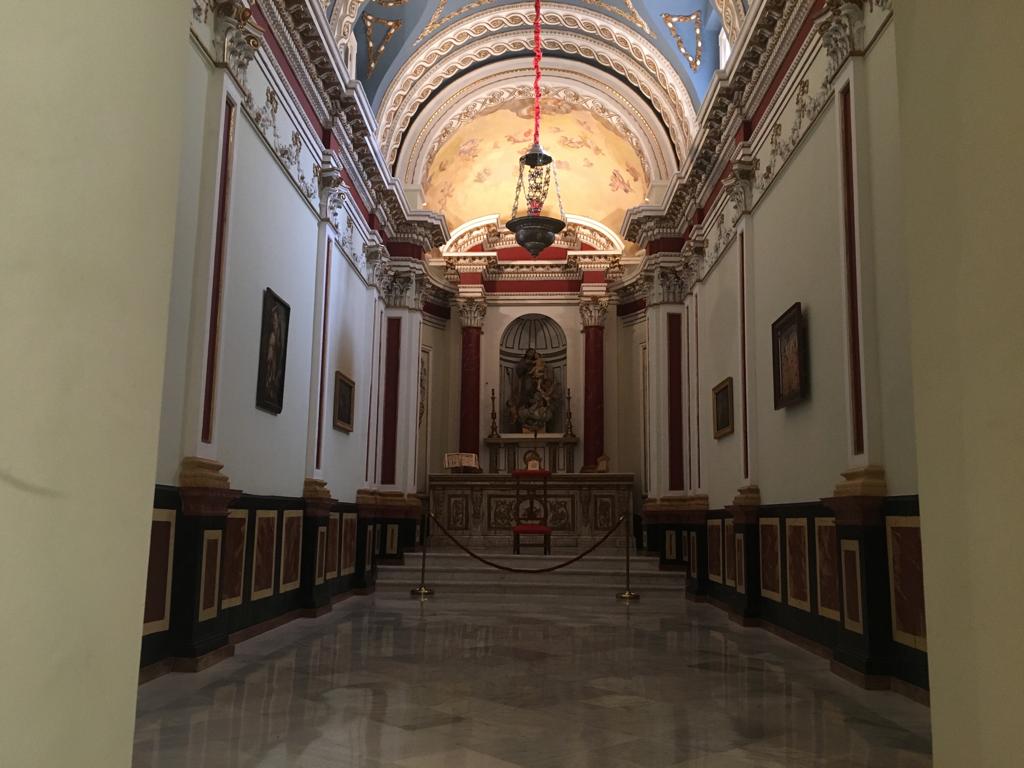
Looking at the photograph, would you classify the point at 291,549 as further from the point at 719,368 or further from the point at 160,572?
the point at 719,368

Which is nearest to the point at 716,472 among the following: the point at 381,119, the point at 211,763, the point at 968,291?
the point at 381,119

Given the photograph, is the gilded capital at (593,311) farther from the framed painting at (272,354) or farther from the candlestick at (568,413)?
the framed painting at (272,354)

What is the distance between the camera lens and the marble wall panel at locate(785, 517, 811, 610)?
7.38m

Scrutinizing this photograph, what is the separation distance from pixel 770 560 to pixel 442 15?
9436mm

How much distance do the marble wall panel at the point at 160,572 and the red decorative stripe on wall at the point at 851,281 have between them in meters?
4.92

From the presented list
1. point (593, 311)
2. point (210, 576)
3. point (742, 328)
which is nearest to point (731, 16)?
point (742, 328)

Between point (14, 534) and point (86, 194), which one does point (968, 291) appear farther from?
point (14, 534)

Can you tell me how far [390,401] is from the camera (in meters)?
14.0

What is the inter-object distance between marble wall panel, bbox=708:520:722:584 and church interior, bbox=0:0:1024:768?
110mm

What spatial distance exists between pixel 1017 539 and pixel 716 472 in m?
9.71

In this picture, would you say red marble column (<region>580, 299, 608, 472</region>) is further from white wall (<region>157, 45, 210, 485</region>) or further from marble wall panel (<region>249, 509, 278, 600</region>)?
white wall (<region>157, 45, 210, 485</region>)

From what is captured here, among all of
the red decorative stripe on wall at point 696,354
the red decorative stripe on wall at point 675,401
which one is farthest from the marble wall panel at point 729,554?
the red decorative stripe on wall at point 675,401

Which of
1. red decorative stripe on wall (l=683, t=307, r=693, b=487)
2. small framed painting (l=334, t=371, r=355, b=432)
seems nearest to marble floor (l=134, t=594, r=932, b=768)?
small framed painting (l=334, t=371, r=355, b=432)

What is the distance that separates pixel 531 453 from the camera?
1617cm
